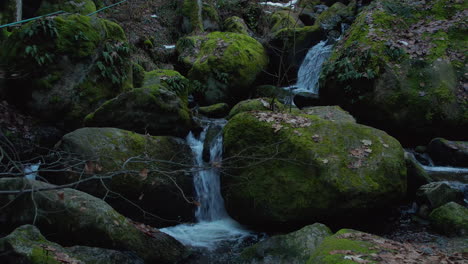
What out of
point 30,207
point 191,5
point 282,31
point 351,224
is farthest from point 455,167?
point 191,5

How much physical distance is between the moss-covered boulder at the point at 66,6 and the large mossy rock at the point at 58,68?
434cm

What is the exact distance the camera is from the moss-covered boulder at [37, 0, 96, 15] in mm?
11609

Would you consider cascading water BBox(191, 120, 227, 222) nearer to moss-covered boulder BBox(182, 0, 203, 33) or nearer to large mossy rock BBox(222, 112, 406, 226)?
large mossy rock BBox(222, 112, 406, 226)

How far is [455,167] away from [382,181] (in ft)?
10.7

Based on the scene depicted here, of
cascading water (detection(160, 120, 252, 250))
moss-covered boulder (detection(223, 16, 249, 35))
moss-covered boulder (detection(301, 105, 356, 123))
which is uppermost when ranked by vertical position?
moss-covered boulder (detection(223, 16, 249, 35))

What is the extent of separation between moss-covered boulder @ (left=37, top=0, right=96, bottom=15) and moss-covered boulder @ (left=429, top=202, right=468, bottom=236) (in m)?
12.5

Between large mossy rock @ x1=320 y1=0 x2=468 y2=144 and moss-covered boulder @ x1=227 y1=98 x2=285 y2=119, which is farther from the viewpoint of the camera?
large mossy rock @ x1=320 y1=0 x2=468 y2=144

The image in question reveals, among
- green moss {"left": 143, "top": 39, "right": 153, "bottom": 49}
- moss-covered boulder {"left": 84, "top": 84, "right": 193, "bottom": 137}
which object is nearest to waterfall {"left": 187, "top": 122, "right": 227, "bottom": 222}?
moss-covered boulder {"left": 84, "top": 84, "right": 193, "bottom": 137}

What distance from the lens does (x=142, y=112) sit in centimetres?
748

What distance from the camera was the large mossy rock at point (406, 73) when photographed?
338 inches

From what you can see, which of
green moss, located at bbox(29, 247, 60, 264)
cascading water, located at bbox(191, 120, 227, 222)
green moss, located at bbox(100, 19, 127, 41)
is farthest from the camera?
green moss, located at bbox(100, 19, 127, 41)

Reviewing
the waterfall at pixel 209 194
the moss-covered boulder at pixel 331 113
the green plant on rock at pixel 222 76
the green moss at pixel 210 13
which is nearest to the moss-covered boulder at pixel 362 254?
the waterfall at pixel 209 194

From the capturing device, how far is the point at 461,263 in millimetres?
→ 3189

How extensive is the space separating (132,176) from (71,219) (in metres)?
1.65
